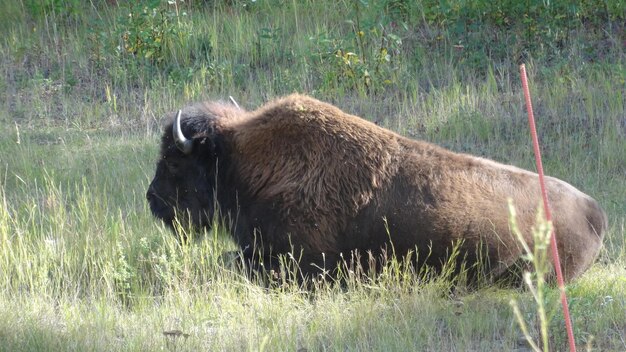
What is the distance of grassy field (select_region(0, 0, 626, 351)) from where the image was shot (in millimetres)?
5852

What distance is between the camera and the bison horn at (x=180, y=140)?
7102 millimetres

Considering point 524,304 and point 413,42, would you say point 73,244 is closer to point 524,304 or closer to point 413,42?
point 524,304

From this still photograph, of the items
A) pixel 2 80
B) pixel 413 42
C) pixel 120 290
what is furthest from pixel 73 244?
pixel 413 42

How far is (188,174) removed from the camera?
738 cm

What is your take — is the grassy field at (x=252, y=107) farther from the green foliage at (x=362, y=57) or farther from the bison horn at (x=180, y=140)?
the bison horn at (x=180, y=140)

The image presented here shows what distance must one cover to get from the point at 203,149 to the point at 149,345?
6.92ft

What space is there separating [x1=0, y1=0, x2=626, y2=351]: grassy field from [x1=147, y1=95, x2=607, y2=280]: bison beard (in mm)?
271

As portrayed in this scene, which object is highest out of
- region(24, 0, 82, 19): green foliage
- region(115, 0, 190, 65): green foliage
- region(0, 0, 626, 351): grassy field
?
region(24, 0, 82, 19): green foliage

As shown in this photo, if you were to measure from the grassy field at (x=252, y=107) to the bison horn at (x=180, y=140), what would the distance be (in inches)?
27.1

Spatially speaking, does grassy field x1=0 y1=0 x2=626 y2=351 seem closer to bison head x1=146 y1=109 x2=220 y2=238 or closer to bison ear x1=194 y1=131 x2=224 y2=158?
bison head x1=146 y1=109 x2=220 y2=238

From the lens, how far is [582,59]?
13250 millimetres

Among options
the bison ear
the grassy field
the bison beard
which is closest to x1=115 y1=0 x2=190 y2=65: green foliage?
the grassy field

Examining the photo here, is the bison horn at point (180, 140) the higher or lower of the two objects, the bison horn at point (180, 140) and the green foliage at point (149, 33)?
the lower

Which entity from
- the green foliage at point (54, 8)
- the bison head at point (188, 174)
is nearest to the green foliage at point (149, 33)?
the green foliage at point (54, 8)
